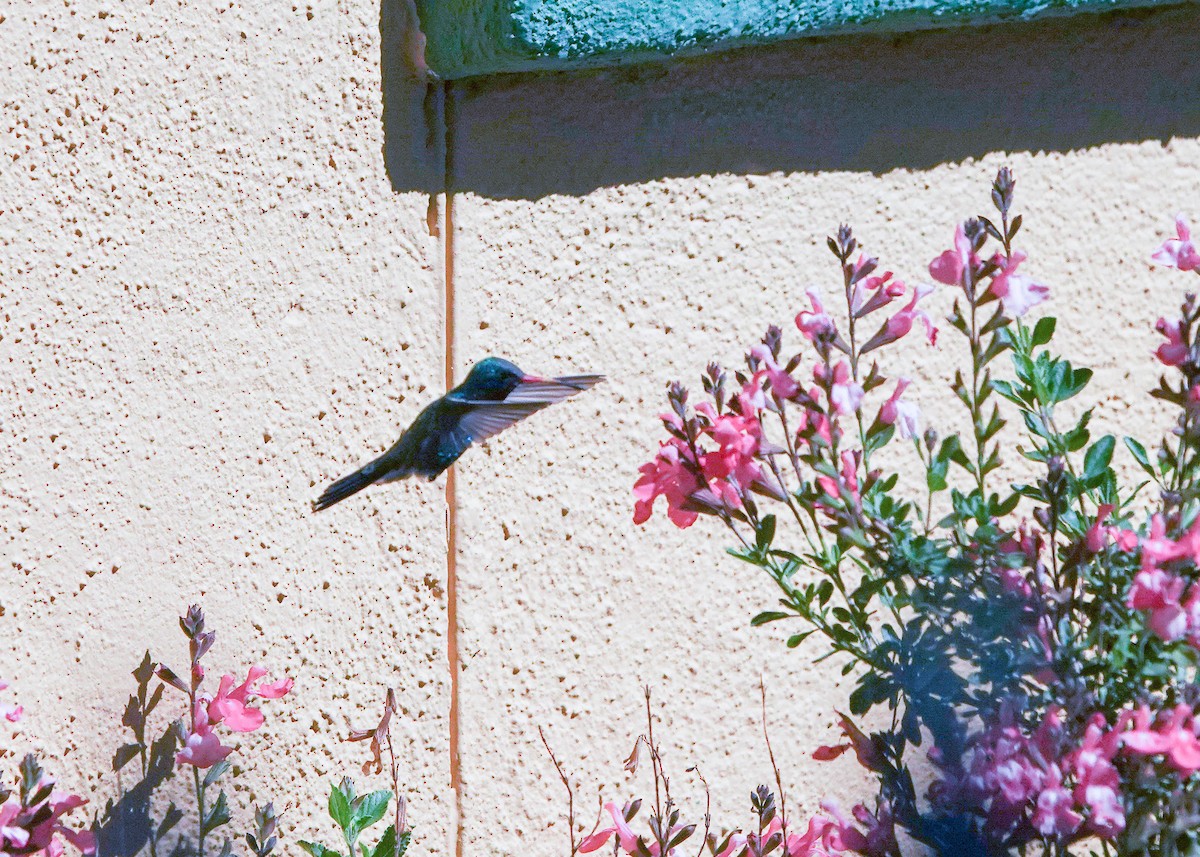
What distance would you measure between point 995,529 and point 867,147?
2.70 ft

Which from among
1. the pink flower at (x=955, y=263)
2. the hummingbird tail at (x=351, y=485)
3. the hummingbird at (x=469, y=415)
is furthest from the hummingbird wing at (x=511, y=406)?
the pink flower at (x=955, y=263)

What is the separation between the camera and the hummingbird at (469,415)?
1592mm

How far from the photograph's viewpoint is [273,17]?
6.72 feet

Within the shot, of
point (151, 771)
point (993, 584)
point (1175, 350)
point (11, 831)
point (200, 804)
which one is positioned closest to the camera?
point (1175, 350)

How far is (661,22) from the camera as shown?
193cm

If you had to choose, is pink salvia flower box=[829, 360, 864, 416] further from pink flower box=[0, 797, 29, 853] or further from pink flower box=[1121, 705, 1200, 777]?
pink flower box=[0, 797, 29, 853]

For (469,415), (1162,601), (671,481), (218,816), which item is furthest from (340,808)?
(1162,601)

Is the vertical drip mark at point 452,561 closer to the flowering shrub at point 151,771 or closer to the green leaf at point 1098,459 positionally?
the flowering shrub at point 151,771

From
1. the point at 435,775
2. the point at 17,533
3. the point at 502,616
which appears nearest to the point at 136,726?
the point at 17,533

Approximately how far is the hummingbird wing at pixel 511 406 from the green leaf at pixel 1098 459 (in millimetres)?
592

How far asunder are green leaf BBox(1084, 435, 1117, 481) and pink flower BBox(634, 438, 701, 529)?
0.44 metres

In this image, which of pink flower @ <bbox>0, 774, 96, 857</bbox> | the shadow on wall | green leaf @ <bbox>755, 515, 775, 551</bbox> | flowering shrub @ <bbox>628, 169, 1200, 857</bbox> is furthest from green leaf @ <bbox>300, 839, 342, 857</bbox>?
the shadow on wall

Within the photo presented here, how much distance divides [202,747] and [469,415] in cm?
68

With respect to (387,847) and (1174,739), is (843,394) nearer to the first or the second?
(1174,739)
